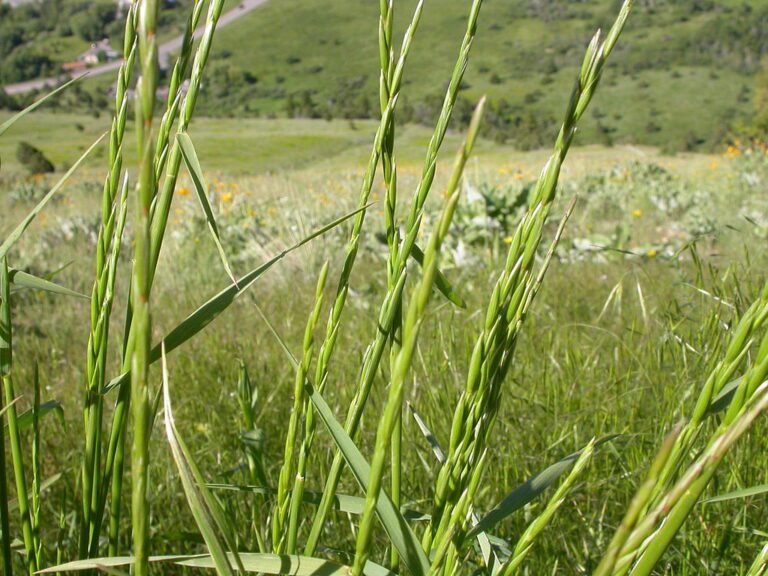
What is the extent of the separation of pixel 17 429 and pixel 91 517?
0.33 ft

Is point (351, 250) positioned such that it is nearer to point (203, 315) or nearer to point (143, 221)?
point (203, 315)

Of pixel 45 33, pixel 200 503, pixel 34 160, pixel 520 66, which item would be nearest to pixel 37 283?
pixel 200 503

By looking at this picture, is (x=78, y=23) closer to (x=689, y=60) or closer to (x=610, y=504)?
(x=689, y=60)

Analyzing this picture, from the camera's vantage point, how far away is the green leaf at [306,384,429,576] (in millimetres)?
446

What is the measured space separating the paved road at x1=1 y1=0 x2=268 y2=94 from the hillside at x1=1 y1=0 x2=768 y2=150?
1.84 metres

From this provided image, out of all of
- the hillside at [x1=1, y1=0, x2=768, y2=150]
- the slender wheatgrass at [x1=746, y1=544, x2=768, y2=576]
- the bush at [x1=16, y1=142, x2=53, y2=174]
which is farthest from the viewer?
the hillside at [x1=1, y1=0, x2=768, y2=150]

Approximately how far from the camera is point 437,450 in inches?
27.0

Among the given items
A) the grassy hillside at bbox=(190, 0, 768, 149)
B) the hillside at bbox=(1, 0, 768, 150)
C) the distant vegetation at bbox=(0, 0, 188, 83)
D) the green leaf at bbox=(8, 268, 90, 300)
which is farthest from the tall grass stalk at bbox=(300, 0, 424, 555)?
the distant vegetation at bbox=(0, 0, 188, 83)

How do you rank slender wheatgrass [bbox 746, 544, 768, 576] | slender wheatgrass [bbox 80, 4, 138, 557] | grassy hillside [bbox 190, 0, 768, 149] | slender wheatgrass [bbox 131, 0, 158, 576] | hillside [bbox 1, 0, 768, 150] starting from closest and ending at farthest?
1. slender wheatgrass [bbox 131, 0, 158, 576]
2. slender wheatgrass [bbox 746, 544, 768, 576]
3. slender wheatgrass [bbox 80, 4, 138, 557]
4. hillside [bbox 1, 0, 768, 150]
5. grassy hillside [bbox 190, 0, 768, 149]

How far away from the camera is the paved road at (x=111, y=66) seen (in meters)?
0.79

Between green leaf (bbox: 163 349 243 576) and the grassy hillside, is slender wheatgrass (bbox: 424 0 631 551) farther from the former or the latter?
the grassy hillside

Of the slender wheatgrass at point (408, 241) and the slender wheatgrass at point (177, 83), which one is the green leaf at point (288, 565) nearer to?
the slender wheatgrass at point (408, 241)

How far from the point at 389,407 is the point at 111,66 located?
5342mm

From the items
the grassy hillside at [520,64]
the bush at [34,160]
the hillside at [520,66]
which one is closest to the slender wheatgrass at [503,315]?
the bush at [34,160]
